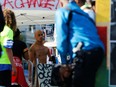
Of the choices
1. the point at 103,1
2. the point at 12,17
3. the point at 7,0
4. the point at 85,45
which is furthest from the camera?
the point at 7,0

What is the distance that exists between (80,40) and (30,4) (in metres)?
7.03

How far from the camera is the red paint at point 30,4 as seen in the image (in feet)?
37.7

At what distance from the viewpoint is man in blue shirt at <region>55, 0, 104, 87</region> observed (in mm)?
4758

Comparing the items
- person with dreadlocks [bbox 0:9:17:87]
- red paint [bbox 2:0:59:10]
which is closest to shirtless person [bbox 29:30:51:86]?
red paint [bbox 2:0:59:10]

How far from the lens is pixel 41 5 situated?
11.7m

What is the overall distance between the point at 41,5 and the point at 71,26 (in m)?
6.95

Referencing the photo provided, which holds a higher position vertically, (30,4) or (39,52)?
(30,4)

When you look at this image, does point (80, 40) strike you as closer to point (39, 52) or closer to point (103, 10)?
point (103, 10)

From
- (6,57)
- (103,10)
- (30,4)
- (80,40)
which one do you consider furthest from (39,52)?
(80,40)

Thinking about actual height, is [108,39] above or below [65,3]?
below

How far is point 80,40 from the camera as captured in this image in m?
4.81

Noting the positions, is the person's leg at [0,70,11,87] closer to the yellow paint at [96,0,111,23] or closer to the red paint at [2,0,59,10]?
the yellow paint at [96,0,111,23]

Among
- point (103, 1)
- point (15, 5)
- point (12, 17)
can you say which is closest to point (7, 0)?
point (15, 5)

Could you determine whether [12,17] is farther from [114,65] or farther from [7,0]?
[7,0]
